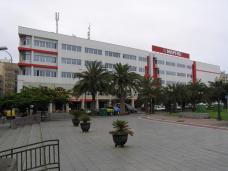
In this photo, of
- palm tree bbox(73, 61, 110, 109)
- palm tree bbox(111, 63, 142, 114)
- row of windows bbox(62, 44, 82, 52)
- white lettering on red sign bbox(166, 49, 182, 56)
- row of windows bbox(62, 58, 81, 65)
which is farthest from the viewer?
white lettering on red sign bbox(166, 49, 182, 56)

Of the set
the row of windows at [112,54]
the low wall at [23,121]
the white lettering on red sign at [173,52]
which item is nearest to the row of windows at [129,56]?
the row of windows at [112,54]

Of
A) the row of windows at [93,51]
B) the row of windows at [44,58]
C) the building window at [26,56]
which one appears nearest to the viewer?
the building window at [26,56]

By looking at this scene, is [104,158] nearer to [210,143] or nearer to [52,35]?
[210,143]

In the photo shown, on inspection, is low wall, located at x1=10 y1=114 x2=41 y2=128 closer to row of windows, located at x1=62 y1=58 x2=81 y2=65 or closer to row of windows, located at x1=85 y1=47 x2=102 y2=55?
row of windows, located at x1=62 y1=58 x2=81 y2=65

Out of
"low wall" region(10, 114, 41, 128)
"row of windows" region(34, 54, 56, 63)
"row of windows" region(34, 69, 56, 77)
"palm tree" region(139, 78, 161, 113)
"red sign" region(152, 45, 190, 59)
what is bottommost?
"low wall" region(10, 114, 41, 128)

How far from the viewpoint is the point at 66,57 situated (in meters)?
65.3

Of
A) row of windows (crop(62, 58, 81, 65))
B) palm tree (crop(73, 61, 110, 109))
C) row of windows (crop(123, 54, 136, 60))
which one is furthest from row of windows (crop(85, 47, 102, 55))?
palm tree (crop(73, 61, 110, 109))

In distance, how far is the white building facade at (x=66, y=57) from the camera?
5941cm

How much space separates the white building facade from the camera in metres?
59.4

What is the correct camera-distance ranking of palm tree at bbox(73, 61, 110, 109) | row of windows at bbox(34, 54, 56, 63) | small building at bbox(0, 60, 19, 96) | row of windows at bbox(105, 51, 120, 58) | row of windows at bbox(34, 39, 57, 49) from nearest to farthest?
palm tree at bbox(73, 61, 110, 109) → row of windows at bbox(34, 54, 56, 63) → row of windows at bbox(34, 39, 57, 49) → row of windows at bbox(105, 51, 120, 58) → small building at bbox(0, 60, 19, 96)

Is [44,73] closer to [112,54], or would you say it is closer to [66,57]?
[66,57]

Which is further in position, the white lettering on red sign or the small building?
the small building

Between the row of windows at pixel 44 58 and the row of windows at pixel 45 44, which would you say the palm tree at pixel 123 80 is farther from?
the row of windows at pixel 45 44

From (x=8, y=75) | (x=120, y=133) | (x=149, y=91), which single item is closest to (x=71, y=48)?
(x=149, y=91)
